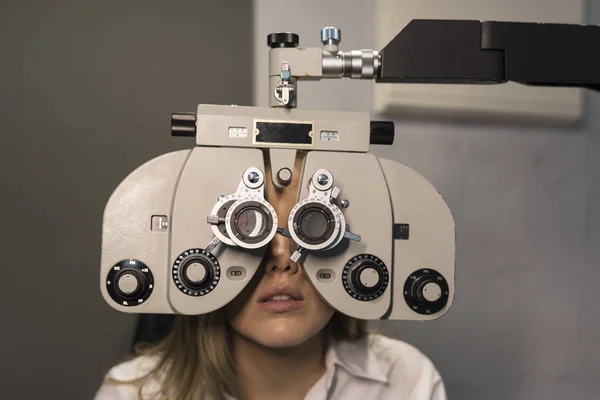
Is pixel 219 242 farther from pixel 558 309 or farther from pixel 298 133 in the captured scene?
pixel 558 309

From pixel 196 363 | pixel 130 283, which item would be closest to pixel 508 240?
pixel 196 363

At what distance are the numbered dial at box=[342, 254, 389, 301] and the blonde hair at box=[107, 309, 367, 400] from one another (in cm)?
33

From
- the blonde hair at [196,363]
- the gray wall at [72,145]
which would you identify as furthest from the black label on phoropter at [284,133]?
the gray wall at [72,145]

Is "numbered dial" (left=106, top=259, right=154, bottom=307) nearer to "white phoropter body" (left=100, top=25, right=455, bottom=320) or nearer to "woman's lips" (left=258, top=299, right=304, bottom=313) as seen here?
"white phoropter body" (left=100, top=25, right=455, bottom=320)

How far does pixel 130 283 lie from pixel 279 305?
23cm

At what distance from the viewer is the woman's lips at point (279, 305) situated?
3.28 ft

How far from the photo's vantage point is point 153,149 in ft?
5.12

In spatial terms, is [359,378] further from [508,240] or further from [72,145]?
[72,145]

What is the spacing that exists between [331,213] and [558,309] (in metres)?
1.19

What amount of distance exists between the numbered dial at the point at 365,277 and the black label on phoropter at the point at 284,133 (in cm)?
18

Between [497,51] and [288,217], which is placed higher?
[497,51]

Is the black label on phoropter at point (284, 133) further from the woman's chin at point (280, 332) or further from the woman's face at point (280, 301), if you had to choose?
the woman's chin at point (280, 332)

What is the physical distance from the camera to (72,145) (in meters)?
1.51

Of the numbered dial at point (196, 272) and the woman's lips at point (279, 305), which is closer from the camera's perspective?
the numbered dial at point (196, 272)
